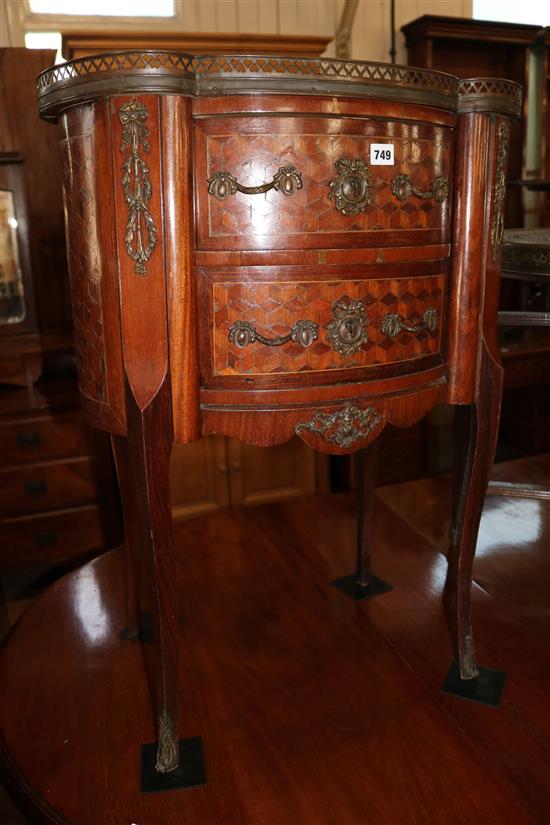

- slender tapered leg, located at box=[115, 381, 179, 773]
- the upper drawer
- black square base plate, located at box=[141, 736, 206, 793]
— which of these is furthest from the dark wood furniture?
black square base plate, located at box=[141, 736, 206, 793]

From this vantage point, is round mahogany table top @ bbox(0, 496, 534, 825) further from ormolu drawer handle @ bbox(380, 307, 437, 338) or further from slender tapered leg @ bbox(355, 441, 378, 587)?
ormolu drawer handle @ bbox(380, 307, 437, 338)

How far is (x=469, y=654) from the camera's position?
48.6 inches

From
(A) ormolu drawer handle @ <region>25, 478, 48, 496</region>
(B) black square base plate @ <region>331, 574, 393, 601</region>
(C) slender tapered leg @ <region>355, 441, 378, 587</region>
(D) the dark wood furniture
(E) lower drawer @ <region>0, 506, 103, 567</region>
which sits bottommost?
(E) lower drawer @ <region>0, 506, 103, 567</region>

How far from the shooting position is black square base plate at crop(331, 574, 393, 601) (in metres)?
1.49

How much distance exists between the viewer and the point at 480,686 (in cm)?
121

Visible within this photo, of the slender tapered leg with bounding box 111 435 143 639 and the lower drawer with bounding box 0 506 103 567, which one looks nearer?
the slender tapered leg with bounding box 111 435 143 639

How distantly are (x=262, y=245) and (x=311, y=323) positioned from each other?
12 centimetres

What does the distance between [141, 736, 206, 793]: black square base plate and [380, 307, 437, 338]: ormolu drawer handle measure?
66 centimetres

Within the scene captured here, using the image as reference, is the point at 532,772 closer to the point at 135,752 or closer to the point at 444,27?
the point at 135,752

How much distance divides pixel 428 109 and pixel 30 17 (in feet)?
6.53

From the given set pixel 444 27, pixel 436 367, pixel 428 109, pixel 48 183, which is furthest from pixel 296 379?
pixel 444 27

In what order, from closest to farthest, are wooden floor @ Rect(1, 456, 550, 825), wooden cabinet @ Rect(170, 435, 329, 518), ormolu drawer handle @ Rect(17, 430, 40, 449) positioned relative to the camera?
wooden floor @ Rect(1, 456, 550, 825), ormolu drawer handle @ Rect(17, 430, 40, 449), wooden cabinet @ Rect(170, 435, 329, 518)

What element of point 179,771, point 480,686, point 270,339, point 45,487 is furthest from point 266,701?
point 45,487

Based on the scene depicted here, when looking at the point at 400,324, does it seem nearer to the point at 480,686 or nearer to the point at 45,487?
the point at 480,686
